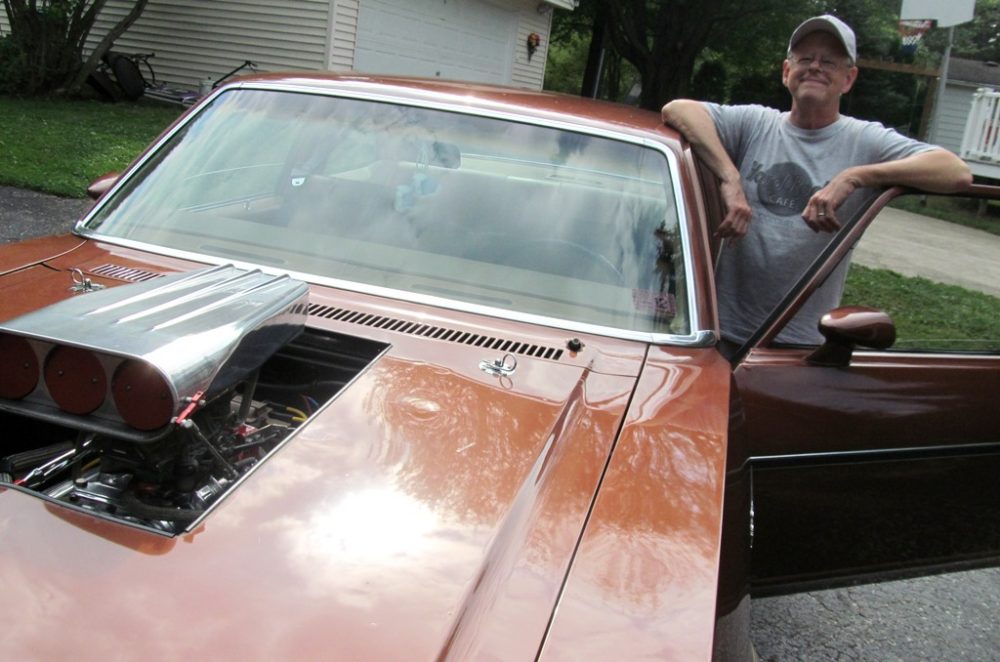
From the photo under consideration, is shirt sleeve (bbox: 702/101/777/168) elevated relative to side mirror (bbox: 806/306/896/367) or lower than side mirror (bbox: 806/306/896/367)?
elevated

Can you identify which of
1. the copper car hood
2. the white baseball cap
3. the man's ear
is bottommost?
the copper car hood

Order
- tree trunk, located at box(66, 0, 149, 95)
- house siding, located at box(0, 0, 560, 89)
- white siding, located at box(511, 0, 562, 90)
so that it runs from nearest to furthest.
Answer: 1. tree trunk, located at box(66, 0, 149, 95)
2. house siding, located at box(0, 0, 560, 89)
3. white siding, located at box(511, 0, 562, 90)

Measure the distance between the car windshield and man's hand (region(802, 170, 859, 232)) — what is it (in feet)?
1.54

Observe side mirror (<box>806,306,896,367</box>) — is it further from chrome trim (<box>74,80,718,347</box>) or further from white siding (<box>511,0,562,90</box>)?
white siding (<box>511,0,562,90</box>)

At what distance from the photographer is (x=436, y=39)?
1658 cm

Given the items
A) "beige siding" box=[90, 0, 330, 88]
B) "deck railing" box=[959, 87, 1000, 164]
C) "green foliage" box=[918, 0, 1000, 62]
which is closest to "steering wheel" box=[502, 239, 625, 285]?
"deck railing" box=[959, 87, 1000, 164]

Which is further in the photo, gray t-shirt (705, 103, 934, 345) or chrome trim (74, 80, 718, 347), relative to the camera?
Answer: gray t-shirt (705, 103, 934, 345)

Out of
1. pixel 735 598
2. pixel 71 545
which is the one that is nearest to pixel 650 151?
pixel 735 598

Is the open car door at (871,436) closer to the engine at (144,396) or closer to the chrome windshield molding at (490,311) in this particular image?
the chrome windshield molding at (490,311)

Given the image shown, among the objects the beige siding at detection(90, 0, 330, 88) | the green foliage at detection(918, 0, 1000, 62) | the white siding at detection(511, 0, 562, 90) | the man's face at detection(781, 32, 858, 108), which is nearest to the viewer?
the man's face at detection(781, 32, 858, 108)

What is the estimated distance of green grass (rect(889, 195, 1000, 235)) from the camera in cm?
296

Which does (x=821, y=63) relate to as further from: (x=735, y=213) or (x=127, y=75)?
(x=127, y=75)

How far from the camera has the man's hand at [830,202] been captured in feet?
8.96

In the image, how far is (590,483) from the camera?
1673 millimetres
